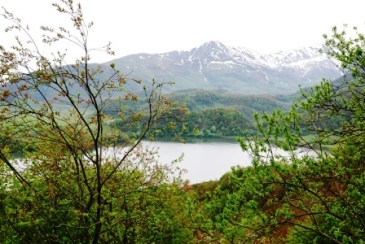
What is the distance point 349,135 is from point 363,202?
183 centimetres

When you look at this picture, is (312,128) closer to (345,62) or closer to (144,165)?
(345,62)

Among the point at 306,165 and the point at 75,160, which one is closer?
the point at 306,165

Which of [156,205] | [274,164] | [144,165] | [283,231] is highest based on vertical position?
[274,164]

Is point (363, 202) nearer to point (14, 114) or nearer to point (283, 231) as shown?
point (14, 114)

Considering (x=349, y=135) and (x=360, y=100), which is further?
(x=360, y=100)

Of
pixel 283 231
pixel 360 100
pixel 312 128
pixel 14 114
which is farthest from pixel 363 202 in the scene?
pixel 283 231

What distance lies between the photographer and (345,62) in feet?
27.0

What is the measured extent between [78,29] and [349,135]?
6.83 meters

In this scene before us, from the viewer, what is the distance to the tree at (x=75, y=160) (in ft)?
27.2

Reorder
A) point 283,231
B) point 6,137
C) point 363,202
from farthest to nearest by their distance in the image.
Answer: point 283,231 < point 6,137 < point 363,202

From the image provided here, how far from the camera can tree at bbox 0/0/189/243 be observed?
27.2 feet

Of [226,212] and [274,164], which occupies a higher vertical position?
[274,164]

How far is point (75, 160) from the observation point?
10.5 metres

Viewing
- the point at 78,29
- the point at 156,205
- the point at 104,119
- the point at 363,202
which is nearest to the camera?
the point at 363,202
